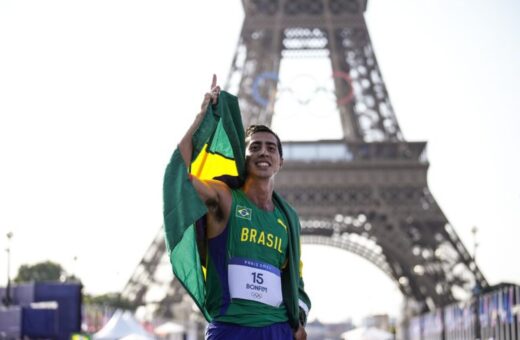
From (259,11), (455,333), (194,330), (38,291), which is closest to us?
(38,291)

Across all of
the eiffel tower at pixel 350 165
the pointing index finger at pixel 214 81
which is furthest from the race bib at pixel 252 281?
the eiffel tower at pixel 350 165

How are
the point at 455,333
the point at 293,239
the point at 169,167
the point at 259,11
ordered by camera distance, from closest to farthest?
1. the point at 169,167
2. the point at 293,239
3. the point at 455,333
4. the point at 259,11

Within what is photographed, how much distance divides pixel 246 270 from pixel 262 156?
620 millimetres

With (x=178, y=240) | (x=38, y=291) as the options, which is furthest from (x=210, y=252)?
(x=38, y=291)

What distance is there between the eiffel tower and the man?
130 ft

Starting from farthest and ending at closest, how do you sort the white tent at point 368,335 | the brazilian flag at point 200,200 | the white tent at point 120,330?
the white tent at point 368,335
the white tent at point 120,330
the brazilian flag at point 200,200

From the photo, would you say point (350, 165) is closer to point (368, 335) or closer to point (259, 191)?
point (368, 335)

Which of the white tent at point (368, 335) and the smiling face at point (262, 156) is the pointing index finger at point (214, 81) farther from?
the white tent at point (368, 335)

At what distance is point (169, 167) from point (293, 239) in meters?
0.82

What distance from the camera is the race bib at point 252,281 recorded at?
17.2ft

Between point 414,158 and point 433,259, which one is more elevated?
point 414,158

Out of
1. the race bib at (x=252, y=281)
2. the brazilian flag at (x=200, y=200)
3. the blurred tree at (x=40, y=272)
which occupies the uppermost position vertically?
the blurred tree at (x=40, y=272)

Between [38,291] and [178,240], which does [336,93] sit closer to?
[38,291]

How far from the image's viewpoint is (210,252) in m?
5.37
